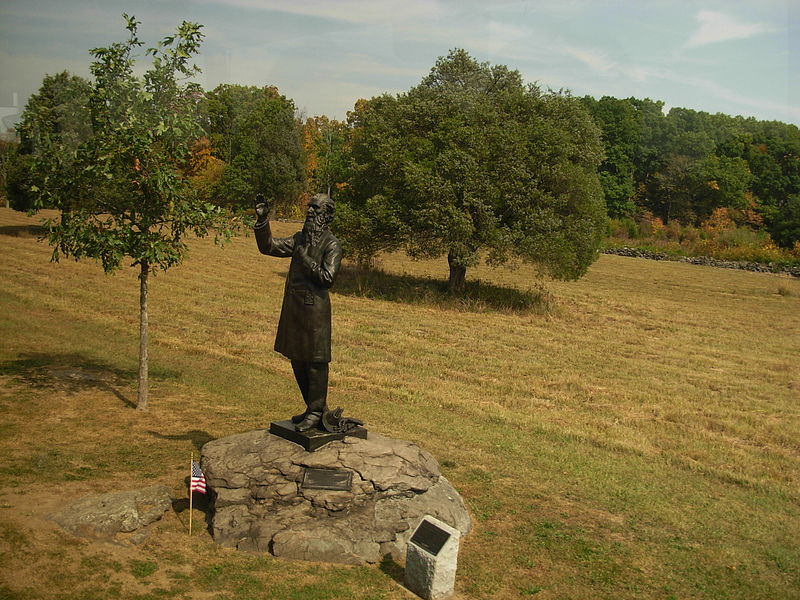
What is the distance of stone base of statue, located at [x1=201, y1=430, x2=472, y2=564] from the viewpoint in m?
8.36

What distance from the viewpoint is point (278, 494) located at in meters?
8.73

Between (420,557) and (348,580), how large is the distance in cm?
90

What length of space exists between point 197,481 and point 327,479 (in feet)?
5.23

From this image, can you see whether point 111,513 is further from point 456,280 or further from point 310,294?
point 456,280

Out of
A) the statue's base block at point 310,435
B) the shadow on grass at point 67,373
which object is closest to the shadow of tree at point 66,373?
the shadow on grass at point 67,373

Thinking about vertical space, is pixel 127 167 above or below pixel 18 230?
above

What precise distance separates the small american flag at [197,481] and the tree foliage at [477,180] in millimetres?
18562

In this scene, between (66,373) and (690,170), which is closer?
(66,373)

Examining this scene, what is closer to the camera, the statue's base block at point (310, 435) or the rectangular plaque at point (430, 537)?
the rectangular plaque at point (430, 537)

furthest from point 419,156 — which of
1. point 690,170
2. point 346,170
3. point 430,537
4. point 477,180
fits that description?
point 690,170

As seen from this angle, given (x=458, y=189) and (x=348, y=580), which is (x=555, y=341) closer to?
(x=458, y=189)

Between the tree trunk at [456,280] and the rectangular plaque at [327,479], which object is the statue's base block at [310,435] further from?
the tree trunk at [456,280]

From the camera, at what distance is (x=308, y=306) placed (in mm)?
9242

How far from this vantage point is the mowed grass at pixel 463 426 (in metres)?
8.03
